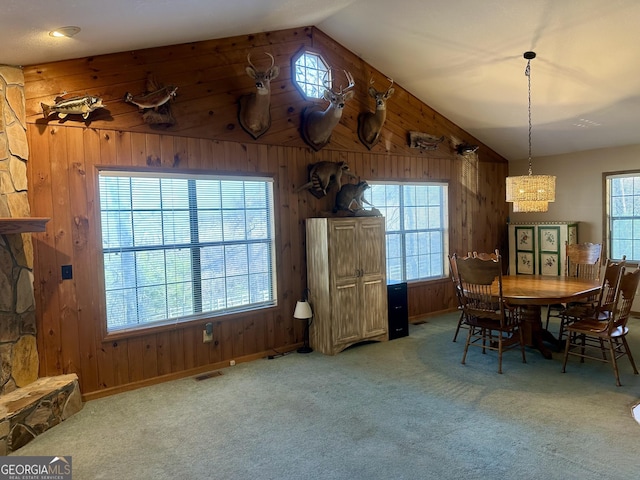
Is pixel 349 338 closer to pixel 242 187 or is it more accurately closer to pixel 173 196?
pixel 242 187

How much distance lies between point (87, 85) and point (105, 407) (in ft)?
8.58

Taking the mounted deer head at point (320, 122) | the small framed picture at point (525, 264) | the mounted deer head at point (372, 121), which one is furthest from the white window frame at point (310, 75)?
the small framed picture at point (525, 264)

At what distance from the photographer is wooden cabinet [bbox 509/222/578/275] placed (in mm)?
6320

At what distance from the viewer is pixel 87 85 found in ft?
11.8

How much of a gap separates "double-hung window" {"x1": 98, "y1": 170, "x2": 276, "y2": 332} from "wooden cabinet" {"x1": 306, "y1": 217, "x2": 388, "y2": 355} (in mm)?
484

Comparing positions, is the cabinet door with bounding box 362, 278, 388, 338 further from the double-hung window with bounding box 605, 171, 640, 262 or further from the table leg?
the double-hung window with bounding box 605, 171, 640, 262

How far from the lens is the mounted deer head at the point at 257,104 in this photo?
421 centimetres

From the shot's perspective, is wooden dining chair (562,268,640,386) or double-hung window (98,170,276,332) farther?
double-hung window (98,170,276,332)

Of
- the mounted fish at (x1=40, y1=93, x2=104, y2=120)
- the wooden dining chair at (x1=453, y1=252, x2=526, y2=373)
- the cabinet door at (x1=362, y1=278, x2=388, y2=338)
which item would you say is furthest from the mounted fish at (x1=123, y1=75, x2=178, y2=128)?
the wooden dining chair at (x1=453, y1=252, x2=526, y2=373)

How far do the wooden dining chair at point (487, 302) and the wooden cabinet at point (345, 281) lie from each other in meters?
1.01

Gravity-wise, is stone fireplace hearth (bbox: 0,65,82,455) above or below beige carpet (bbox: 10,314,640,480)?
above

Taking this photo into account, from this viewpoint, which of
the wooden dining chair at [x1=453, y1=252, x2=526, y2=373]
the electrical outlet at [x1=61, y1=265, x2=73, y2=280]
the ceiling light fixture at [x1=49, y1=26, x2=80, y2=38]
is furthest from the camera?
the wooden dining chair at [x1=453, y1=252, x2=526, y2=373]

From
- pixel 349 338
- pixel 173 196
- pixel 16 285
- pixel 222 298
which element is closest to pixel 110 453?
pixel 16 285

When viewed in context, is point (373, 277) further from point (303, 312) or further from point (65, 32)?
point (65, 32)
